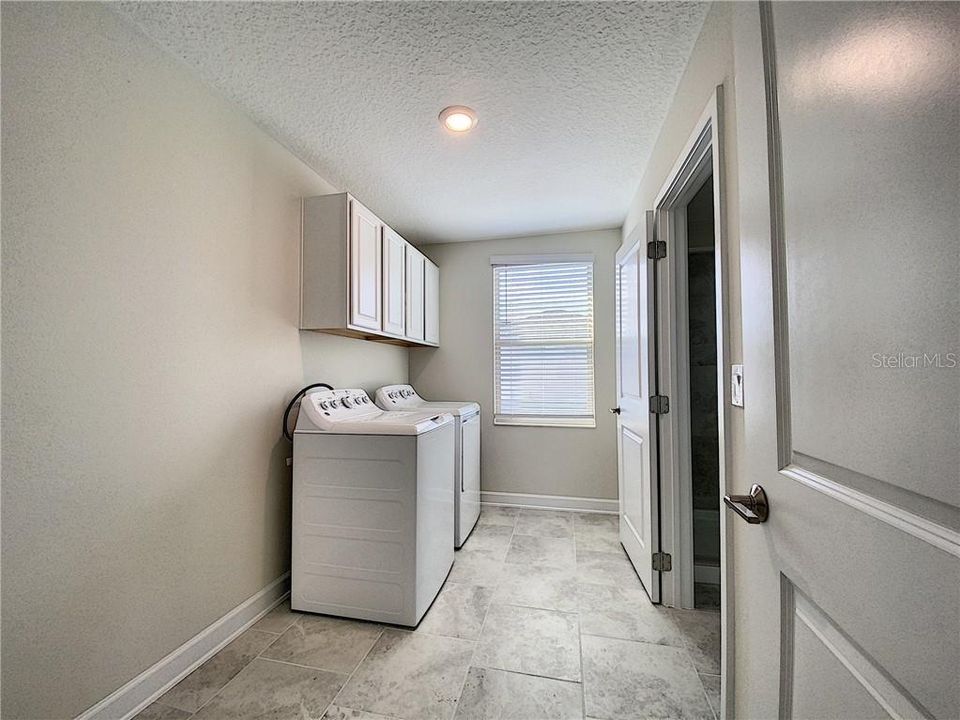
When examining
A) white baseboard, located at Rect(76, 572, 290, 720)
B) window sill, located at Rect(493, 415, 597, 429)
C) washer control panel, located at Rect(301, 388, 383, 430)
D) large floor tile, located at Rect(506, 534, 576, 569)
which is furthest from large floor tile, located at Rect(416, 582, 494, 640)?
window sill, located at Rect(493, 415, 597, 429)

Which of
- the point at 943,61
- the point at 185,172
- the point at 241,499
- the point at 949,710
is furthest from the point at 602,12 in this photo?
the point at 241,499

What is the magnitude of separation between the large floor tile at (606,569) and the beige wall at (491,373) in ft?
2.89

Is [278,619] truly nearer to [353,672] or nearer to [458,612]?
[353,672]

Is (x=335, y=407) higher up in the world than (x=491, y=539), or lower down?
higher up

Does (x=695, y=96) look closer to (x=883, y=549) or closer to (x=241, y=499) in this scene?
(x=883, y=549)

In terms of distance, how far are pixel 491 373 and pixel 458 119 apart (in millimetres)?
2169

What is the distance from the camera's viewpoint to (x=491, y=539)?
285cm

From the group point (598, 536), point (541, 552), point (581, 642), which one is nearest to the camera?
point (581, 642)

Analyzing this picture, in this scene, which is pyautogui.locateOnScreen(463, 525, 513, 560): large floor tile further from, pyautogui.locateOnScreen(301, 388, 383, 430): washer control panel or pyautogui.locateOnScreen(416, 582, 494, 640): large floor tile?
pyautogui.locateOnScreen(301, 388, 383, 430): washer control panel

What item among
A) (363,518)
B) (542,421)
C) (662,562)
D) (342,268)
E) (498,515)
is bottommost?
(498,515)

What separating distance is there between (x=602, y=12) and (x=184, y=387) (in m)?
2.08

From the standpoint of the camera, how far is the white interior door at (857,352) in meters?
0.39

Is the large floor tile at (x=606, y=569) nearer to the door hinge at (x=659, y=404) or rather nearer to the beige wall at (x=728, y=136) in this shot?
the door hinge at (x=659, y=404)

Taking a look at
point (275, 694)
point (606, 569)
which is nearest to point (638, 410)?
point (606, 569)
